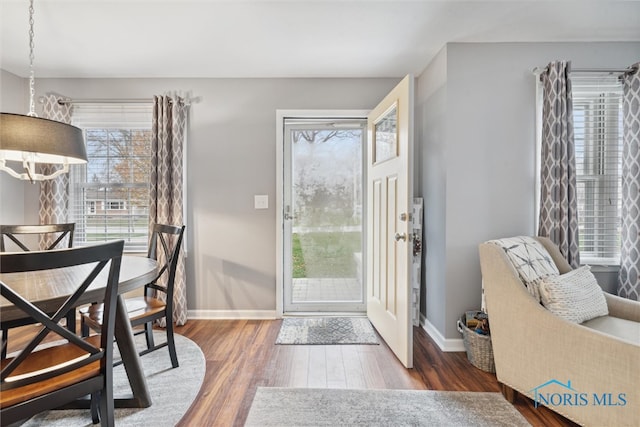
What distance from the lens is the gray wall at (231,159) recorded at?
9.47ft

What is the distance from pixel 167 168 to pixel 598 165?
3.64m

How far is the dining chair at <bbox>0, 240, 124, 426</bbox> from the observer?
39.0 inches

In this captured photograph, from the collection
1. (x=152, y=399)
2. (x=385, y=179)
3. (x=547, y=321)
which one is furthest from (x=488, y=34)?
(x=152, y=399)

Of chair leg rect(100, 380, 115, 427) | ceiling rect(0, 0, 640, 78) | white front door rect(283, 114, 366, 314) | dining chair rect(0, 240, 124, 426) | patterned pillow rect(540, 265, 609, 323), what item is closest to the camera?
dining chair rect(0, 240, 124, 426)

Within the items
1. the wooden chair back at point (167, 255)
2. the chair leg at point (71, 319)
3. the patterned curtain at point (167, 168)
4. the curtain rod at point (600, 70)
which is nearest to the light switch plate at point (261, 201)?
the patterned curtain at point (167, 168)

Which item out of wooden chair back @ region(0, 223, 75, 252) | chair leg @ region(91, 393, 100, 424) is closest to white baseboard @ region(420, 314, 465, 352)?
chair leg @ region(91, 393, 100, 424)

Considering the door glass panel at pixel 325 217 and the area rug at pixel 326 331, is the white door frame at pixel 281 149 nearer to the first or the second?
the door glass panel at pixel 325 217

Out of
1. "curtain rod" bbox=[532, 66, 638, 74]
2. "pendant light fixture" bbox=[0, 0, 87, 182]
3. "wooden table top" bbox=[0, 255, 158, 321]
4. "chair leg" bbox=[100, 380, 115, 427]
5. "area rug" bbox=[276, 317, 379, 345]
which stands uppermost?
"curtain rod" bbox=[532, 66, 638, 74]

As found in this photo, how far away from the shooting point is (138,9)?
1926mm

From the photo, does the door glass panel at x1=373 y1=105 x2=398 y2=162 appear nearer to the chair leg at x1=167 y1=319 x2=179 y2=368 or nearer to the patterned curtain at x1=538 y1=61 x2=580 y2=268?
the patterned curtain at x1=538 y1=61 x2=580 y2=268

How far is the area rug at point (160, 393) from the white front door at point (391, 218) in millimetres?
1402

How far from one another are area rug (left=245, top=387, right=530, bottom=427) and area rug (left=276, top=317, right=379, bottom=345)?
2.13 ft

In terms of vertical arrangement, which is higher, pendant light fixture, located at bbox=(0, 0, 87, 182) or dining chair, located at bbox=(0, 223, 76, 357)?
pendant light fixture, located at bbox=(0, 0, 87, 182)

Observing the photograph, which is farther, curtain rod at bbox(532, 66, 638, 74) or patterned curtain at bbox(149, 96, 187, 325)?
patterned curtain at bbox(149, 96, 187, 325)
